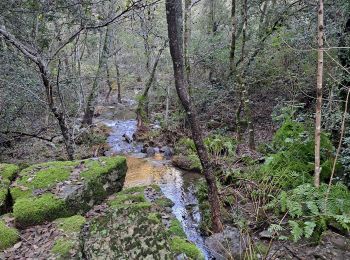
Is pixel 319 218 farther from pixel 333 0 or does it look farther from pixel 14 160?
pixel 14 160

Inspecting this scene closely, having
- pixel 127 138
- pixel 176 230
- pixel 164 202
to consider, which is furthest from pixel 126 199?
pixel 127 138

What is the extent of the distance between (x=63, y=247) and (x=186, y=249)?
1.83 meters

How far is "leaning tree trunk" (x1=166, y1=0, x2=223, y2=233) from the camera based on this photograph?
4969 millimetres

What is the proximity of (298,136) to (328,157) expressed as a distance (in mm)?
892

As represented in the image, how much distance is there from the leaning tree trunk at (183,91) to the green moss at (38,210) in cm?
252

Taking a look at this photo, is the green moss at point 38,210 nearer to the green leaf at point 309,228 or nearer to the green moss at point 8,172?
the green moss at point 8,172

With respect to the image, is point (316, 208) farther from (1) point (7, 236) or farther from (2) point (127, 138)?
(2) point (127, 138)

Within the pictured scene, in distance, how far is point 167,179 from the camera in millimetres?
9516

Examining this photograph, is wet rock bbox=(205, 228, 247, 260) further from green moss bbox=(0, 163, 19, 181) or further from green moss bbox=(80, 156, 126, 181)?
green moss bbox=(0, 163, 19, 181)

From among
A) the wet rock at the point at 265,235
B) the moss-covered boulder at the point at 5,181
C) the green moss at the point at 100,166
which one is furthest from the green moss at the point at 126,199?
the wet rock at the point at 265,235

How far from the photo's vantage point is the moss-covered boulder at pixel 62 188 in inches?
206

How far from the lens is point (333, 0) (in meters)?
6.75

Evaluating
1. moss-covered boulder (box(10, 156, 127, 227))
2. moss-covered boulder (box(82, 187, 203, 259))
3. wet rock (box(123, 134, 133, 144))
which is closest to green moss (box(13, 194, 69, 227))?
moss-covered boulder (box(10, 156, 127, 227))

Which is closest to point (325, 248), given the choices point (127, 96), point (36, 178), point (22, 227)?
point (22, 227)
